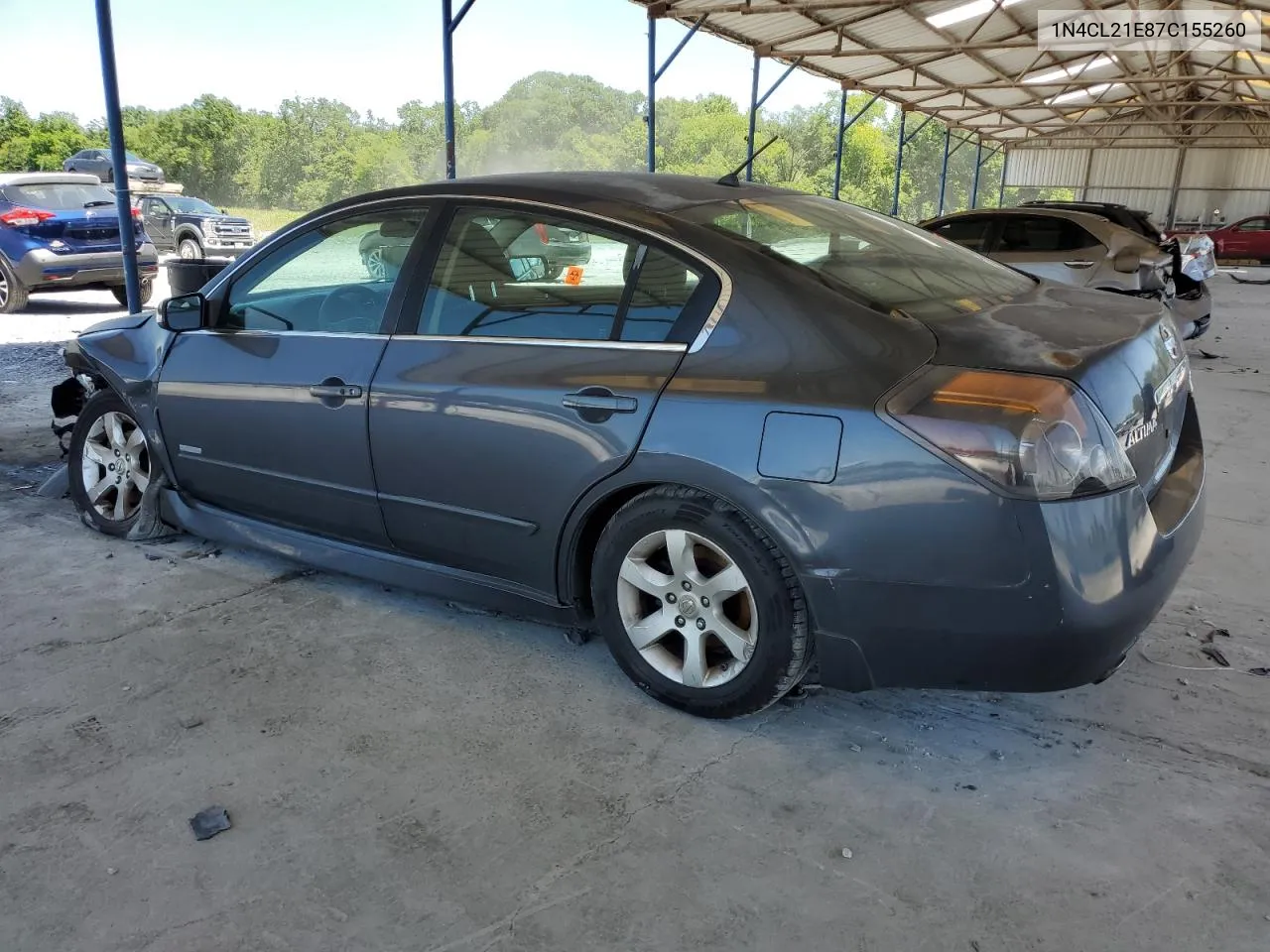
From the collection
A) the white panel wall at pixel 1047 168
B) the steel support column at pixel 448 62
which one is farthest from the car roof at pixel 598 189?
the white panel wall at pixel 1047 168

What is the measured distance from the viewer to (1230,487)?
4.91 meters

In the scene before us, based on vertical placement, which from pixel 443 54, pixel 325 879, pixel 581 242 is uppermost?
pixel 443 54

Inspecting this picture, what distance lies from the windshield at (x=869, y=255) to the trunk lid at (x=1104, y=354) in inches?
4.7

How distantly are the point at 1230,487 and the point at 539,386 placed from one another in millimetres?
3977

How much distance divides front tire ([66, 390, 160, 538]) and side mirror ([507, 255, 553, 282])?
1897 mm

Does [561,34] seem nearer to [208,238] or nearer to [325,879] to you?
[208,238]

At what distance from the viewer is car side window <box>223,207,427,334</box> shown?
321 centimetres

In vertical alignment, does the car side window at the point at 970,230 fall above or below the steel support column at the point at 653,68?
below

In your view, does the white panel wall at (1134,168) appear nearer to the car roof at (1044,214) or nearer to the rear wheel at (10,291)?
the car roof at (1044,214)

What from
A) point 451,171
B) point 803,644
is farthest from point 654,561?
point 451,171

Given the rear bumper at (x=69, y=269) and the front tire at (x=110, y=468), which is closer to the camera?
the front tire at (x=110, y=468)

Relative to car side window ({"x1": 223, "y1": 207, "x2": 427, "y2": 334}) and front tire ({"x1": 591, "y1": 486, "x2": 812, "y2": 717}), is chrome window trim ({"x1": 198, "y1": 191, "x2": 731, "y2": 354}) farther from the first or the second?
front tire ({"x1": 591, "y1": 486, "x2": 812, "y2": 717})

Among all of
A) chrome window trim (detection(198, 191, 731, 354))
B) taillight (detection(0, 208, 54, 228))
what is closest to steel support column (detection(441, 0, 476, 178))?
taillight (detection(0, 208, 54, 228))

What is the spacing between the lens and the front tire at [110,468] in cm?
400
